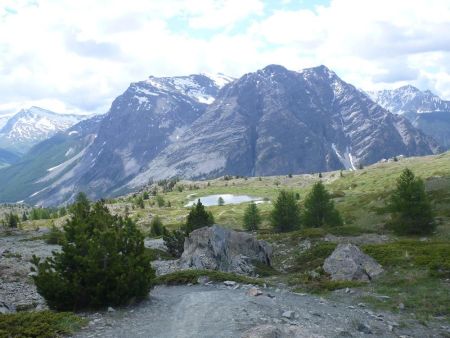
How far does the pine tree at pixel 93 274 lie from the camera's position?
23.2 meters

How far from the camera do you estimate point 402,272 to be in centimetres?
3206

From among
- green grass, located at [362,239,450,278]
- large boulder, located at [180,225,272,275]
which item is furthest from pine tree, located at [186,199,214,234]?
green grass, located at [362,239,450,278]

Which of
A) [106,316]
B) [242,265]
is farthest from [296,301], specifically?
[242,265]

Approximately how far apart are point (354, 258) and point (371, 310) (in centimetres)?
940

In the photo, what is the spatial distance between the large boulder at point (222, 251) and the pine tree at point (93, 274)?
14.7 metres

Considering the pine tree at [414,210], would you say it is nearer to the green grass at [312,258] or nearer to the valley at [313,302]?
the valley at [313,302]

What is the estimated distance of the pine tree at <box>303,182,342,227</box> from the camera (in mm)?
71000

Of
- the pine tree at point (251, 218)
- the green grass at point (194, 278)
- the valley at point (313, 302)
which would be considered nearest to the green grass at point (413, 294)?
the valley at point (313, 302)

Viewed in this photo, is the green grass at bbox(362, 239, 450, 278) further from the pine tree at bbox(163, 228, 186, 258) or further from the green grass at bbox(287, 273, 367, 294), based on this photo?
the pine tree at bbox(163, 228, 186, 258)

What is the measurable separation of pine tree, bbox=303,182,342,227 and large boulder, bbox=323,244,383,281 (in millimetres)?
36069

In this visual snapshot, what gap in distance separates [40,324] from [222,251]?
22.8m

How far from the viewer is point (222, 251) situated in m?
40.7

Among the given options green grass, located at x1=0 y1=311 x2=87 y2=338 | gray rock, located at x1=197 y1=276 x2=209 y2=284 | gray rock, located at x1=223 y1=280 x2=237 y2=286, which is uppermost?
green grass, located at x1=0 y1=311 x2=87 y2=338

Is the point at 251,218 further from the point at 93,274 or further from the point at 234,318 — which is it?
the point at 234,318
